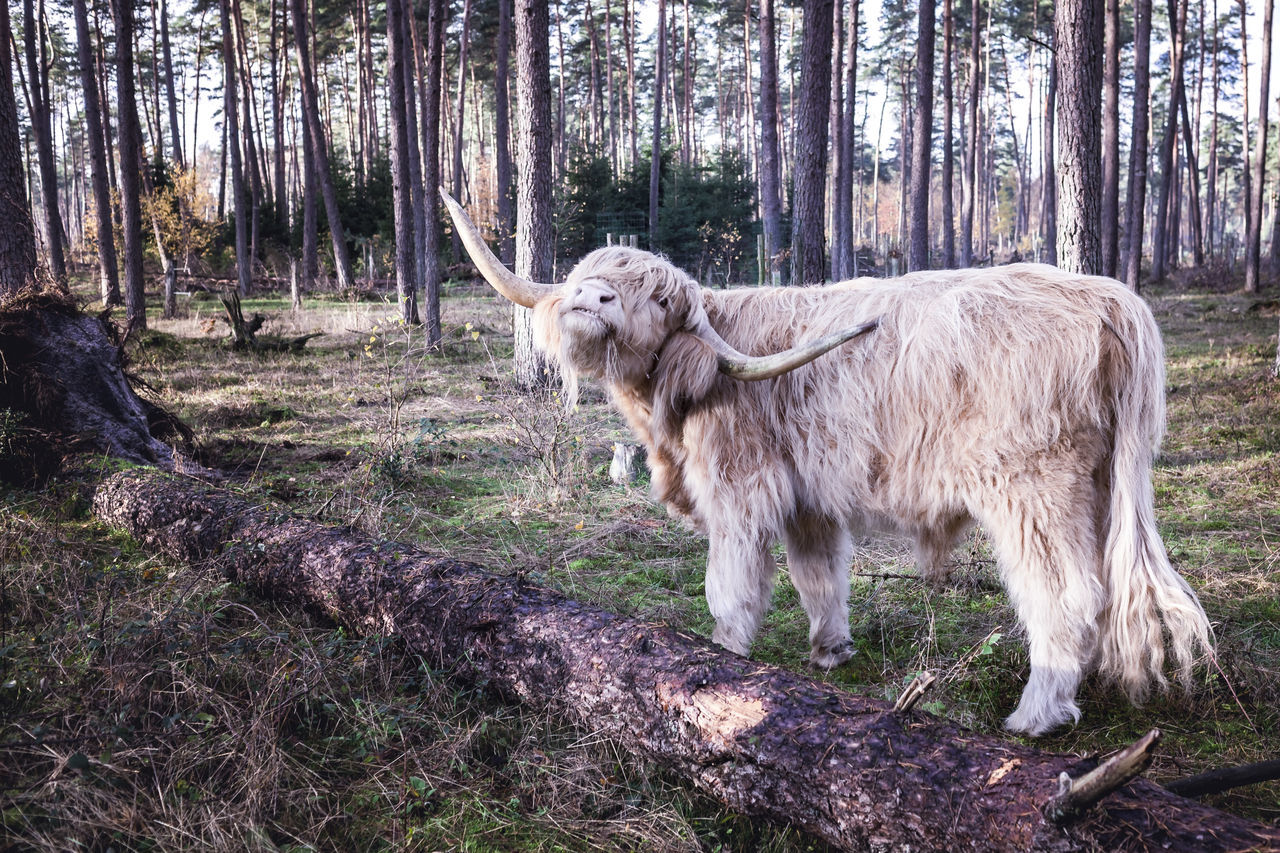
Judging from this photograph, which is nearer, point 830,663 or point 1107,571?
point 1107,571

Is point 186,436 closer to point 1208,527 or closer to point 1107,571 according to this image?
point 1107,571

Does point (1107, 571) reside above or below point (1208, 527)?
above

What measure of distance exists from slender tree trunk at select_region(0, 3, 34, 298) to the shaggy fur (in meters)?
5.02

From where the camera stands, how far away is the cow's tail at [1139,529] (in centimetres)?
275

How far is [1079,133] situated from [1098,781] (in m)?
6.31

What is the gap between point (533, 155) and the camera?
29.8 feet

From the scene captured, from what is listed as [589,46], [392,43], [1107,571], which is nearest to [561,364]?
[1107,571]

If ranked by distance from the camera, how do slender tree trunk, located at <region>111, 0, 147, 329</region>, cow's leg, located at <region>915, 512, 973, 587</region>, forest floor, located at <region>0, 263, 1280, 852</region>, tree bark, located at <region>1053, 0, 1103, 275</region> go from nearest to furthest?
forest floor, located at <region>0, 263, 1280, 852</region> → cow's leg, located at <region>915, 512, 973, 587</region> → tree bark, located at <region>1053, 0, 1103, 275</region> → slender tree trunk, located at <region>111, 0, 147, 329</region>

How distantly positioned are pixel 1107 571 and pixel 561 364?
2.18 metres

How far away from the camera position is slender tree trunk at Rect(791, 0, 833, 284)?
357 inches

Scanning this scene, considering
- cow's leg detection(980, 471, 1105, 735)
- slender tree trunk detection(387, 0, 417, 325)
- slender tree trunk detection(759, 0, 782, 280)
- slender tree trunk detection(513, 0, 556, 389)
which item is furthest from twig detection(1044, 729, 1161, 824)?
slender tree trunk detection(759, 0, 782, 280)

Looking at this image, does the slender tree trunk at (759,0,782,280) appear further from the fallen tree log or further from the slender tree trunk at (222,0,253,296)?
the fallen tree log

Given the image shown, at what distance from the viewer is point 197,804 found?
223 centimetres

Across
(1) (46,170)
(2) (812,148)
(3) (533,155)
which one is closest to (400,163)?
(3) (533,155)
